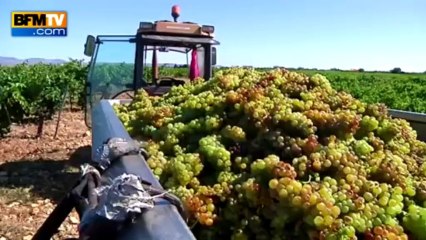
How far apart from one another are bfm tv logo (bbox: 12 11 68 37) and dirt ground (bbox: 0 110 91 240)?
820 cm

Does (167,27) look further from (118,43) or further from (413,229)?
(413,229)

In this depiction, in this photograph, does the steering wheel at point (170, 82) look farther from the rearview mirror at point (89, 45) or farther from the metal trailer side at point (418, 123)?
the metal trailer side at point (418, 123)

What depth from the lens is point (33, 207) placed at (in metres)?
4.94

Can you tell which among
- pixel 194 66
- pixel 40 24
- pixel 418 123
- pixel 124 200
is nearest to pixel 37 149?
pixel 194 66

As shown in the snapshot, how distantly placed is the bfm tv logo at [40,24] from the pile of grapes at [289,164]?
59.0 ft

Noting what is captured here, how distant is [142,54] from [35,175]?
6.82 feet

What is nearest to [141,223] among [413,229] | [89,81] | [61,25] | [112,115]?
[413,229]

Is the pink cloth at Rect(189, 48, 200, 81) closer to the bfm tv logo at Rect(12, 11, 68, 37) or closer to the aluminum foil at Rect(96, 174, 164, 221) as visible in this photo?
the aluminum foil at Rect(96, 174, 164, 221)

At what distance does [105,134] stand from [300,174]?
0.75 meters

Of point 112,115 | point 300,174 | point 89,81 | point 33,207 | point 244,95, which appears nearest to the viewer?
point 300,174

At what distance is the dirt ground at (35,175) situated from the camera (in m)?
4.37

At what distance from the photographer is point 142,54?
6051 mm

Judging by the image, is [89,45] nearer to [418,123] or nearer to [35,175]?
[35,175]

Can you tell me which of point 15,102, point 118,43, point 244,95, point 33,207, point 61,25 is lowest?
point 33,207
